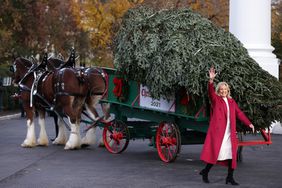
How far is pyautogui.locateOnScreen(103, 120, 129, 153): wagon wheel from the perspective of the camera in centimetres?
1392

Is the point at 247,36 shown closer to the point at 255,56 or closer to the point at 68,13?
the point at 255,56

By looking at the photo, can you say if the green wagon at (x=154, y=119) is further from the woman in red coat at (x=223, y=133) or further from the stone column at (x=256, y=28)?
the stone column at (x=256, y=28)

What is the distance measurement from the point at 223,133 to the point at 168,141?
8.06ft

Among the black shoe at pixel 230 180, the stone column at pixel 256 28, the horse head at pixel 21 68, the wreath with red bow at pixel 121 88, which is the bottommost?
the black shoe at pixel 230 180

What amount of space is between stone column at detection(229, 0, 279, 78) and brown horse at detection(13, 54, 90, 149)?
6.32 metres

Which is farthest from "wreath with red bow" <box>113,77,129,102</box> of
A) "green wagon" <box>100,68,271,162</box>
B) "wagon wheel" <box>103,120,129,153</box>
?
"wagon wheel" <box>103,120,129,153</box>

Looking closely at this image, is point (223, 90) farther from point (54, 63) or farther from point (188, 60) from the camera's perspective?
point (54, 63)

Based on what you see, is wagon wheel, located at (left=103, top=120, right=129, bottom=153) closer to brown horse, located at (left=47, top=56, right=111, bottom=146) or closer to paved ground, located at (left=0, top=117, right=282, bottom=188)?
paved ground, located at (left=0, top=117, right=282, bottom=188)

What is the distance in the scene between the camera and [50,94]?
51.6ft

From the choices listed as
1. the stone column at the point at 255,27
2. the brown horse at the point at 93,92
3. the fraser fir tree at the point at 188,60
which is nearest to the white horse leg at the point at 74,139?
the brown horse at the point at 93,92

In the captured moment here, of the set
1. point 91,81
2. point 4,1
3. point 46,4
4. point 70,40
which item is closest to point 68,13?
point 70,40

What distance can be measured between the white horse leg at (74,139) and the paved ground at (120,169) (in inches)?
7.0

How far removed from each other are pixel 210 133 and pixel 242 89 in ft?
4.29

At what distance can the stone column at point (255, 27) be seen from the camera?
19422 millimetres
